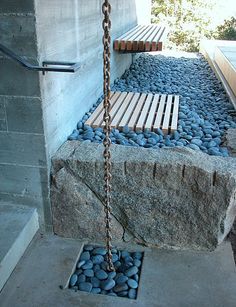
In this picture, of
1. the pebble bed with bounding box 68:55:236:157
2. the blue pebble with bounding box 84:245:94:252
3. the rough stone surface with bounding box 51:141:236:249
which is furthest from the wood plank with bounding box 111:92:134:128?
the blue pebble with bounding box 84:245:94:252

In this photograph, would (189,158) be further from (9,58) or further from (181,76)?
(181,76)

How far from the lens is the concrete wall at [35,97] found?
6.12ft

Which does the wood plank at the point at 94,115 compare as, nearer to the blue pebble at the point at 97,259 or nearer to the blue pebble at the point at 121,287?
the blue pebble at the point at 97,259

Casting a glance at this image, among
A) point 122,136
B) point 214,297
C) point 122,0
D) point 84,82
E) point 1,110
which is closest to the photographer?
point 214,297

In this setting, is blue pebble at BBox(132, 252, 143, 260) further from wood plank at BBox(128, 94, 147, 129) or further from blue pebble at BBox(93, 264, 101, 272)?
wood plank at BBox(128, 94, 147, 129)

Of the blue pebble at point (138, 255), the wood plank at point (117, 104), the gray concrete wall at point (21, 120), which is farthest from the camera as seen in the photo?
the wood plank at point (117, 104)

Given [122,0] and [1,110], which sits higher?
[122,0]

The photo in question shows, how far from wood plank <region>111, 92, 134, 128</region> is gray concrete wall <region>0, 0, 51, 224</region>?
829mm

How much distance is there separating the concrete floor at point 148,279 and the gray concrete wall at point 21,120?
0.93ft

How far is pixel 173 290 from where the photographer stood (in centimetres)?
193

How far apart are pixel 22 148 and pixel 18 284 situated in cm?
75

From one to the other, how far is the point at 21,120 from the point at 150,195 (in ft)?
2.82

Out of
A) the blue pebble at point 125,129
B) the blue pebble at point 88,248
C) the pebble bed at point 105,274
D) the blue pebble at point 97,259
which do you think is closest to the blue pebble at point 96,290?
the pebble bed at point 105,274

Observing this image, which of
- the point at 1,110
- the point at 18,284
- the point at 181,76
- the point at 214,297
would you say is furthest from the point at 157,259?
the point at 181,76
